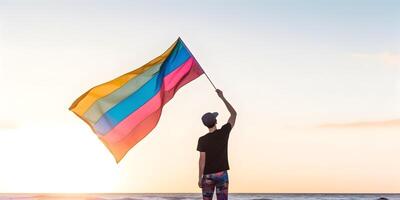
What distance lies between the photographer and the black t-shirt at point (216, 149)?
10391 mm

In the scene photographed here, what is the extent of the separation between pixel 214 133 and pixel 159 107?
106 inches

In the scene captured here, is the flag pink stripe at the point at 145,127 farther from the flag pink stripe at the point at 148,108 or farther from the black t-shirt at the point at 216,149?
the black t-shirt at the point at 216,149

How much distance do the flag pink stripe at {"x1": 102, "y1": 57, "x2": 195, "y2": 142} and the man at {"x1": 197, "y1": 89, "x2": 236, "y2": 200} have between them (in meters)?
2.57

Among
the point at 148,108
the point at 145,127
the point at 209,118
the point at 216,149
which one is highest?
the point at 148,108

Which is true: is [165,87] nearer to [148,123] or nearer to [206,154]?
[148,123]

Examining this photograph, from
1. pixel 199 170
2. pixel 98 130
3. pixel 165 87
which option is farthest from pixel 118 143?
pixel 199 170

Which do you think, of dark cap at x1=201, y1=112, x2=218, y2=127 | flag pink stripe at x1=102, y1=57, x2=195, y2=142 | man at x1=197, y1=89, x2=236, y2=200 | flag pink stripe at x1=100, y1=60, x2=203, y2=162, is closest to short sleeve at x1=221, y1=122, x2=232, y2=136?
man at x1=197, y1=89, x2=236, y2=200

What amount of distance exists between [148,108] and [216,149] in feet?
9.22

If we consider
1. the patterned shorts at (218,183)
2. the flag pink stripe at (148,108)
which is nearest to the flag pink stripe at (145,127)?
the flag pink stripe at (148,108)

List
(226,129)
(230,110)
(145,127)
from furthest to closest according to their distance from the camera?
(145,127), (230,110), (226,129)

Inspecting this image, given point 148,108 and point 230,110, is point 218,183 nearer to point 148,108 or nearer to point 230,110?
point 230,110

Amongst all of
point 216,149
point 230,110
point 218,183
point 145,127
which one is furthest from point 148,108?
point 218,183

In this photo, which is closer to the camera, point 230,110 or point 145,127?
point 230,110

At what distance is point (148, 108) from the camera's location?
42.4ft
